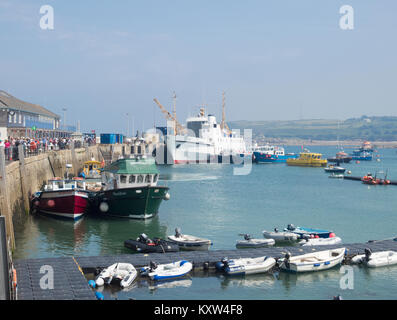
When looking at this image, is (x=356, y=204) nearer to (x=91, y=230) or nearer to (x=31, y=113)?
(x=91, y=230)

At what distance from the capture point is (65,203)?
35.1 meters

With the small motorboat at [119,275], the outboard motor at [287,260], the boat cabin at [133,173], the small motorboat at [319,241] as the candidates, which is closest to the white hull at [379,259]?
the small motorboat at [319,241]

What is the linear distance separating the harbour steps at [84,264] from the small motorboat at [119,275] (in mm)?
717

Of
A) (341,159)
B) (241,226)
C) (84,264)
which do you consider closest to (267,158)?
(341,159)

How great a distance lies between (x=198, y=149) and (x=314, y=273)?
92.3m

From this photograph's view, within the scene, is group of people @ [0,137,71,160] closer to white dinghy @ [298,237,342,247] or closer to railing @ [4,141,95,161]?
railing @ [4,141,95,161]

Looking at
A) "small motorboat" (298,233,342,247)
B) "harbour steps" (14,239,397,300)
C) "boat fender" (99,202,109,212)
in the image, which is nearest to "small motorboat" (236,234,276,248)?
"small motorboat" (298,233,342,247)

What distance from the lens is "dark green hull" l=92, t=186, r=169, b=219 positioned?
3516cm

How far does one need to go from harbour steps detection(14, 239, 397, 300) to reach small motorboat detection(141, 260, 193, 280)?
715mm

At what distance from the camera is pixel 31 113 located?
71.2 metres
